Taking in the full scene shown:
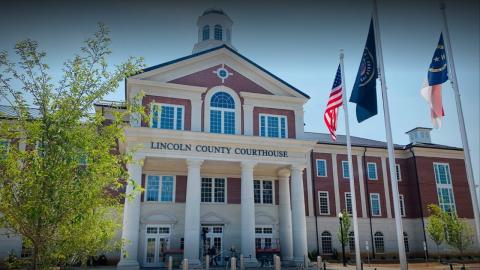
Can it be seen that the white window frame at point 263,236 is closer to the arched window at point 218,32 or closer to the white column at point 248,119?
the white column at point 248,119

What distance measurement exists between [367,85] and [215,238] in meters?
19.6

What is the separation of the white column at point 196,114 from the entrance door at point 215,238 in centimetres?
872

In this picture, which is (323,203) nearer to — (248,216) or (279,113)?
(279,113)

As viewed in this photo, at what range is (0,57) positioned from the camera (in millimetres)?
10008

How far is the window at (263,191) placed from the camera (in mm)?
33781

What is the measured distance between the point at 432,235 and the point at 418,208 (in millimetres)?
5242

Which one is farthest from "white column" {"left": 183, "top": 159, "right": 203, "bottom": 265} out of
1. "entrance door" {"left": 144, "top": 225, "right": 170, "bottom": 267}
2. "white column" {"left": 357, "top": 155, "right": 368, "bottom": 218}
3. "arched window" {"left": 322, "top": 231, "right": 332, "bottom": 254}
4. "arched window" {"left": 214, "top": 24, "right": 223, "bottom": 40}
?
"white column" {"left": 357, "top": 155, "right": 368, "bottom": 218}

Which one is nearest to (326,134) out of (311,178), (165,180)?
(311,178)

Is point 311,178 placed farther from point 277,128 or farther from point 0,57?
point 0,57

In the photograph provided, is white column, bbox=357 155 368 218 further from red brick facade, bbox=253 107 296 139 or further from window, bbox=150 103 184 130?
window, bbox=150 103 184 130

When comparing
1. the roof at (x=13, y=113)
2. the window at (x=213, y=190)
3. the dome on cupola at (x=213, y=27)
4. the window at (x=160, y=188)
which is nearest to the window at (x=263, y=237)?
the window at (x=213, y=190)

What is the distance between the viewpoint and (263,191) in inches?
1342

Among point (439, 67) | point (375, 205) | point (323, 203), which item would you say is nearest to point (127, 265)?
point (439, 67)

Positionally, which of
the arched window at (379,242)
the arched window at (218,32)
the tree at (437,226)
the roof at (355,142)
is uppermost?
the arched window at (218,32)
